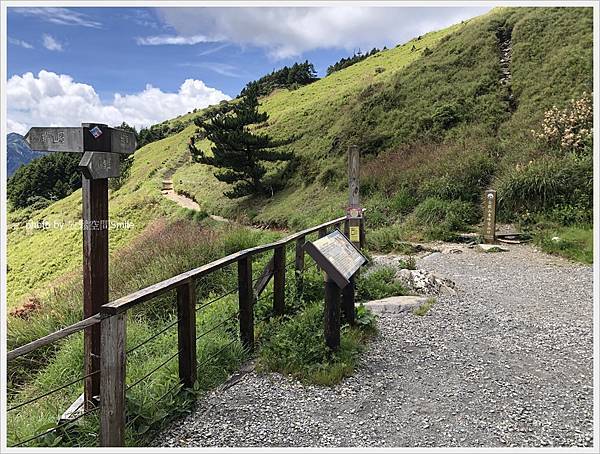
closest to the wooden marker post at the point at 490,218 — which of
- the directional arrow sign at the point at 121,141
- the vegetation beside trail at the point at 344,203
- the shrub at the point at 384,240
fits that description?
the vegetation beside trail at the point at 344,203

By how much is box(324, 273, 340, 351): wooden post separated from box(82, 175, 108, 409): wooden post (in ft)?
5.84

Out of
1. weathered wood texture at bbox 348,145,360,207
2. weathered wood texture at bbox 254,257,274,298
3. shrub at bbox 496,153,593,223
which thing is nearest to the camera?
weathered wood texture at bbox 254,257,274,298

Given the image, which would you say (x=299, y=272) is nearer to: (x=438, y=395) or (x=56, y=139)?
(x=438, y=395)

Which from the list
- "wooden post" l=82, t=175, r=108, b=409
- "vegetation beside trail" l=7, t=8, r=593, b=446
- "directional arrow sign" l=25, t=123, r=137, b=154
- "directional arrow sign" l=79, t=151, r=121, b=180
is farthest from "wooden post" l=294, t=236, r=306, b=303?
"directional arrow sign" l=25, t=123, r=137, b=154

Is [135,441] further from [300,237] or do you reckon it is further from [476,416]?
[300,237]

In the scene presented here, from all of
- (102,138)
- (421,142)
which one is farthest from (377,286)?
(421,142)

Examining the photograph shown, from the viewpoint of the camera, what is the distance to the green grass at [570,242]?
9430 millimetres

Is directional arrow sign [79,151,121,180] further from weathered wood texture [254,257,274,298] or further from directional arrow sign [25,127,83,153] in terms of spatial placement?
weathered wood texture [254,257,274,298]

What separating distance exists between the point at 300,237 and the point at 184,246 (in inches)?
125

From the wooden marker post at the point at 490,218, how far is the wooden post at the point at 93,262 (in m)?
9.36

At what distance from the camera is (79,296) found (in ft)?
25.2

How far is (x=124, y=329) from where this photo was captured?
2.97 meters

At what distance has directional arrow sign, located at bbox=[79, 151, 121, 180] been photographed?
339 cm

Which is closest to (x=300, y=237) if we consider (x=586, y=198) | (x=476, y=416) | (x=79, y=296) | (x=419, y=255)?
(x=476, y=416)
